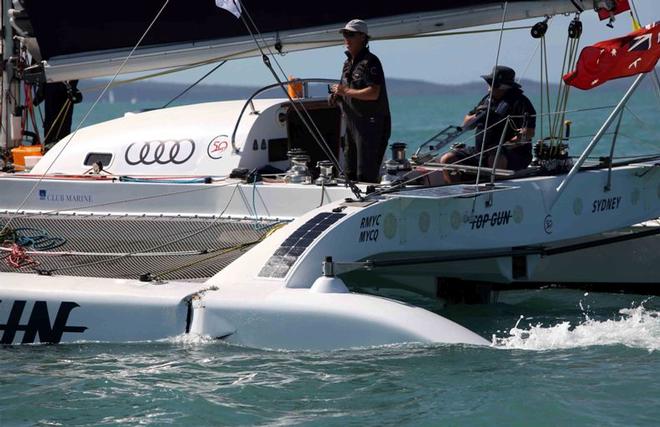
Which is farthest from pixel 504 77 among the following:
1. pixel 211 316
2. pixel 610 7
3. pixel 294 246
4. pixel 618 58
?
pixel 211 316

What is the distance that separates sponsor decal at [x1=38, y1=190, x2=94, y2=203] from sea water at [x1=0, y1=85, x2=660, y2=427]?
2.15 meters

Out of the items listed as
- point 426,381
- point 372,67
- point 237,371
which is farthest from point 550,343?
point 372,67

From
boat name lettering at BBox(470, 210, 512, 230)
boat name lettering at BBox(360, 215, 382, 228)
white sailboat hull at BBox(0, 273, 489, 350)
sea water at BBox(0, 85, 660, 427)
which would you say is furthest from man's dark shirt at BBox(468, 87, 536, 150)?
white sailboat hull at BBox(0, 273, 489, 350)

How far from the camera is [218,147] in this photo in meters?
9.76

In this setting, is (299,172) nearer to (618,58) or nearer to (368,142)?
(368,142)

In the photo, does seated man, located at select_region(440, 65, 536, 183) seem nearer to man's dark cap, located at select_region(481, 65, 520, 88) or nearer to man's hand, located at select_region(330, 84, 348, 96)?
man's dark cap, located at select_region(481, 65, 520, 88)

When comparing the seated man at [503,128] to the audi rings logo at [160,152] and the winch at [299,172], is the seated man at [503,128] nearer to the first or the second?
the winch at [299,172]

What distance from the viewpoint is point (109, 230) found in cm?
895

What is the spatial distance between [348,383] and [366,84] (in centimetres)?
282

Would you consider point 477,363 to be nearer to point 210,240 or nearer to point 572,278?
point 210,240

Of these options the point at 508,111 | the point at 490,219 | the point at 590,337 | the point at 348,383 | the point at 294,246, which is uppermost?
the point at 508,111

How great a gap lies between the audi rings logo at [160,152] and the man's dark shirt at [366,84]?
4.72 feet

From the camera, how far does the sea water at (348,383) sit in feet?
20.7

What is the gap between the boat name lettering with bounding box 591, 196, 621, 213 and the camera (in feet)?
30.6
